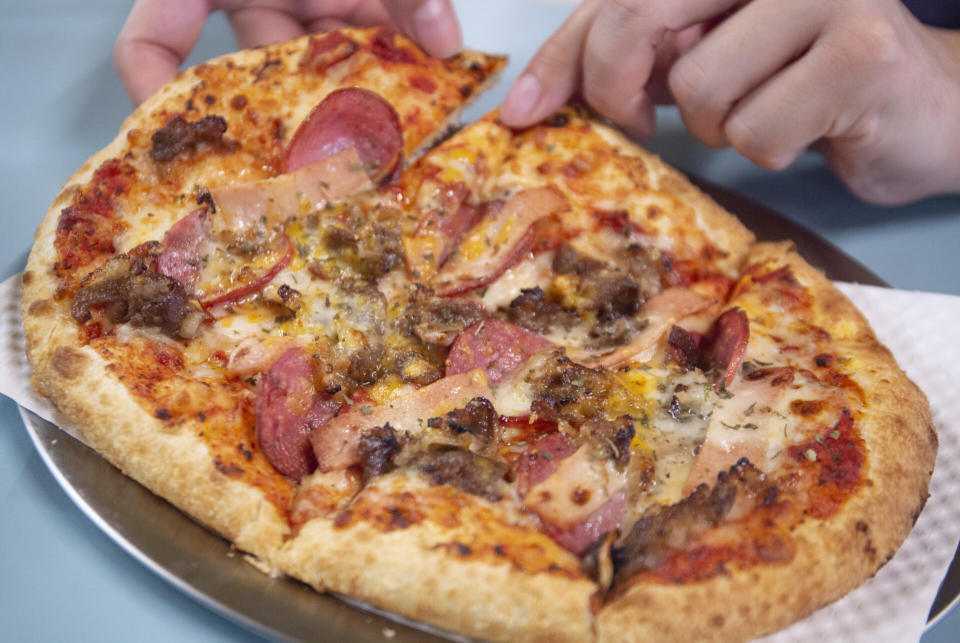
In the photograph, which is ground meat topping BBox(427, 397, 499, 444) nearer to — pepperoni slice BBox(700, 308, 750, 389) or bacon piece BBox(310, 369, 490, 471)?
bacon piece BBox(310, 369, 490, 471)

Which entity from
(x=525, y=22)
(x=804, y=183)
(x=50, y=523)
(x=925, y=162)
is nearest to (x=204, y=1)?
(x=525, y=22)

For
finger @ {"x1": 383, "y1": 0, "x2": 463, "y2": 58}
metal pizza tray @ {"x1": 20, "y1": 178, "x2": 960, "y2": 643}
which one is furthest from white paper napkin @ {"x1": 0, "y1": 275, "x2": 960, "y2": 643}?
finger @ {"x1": 383, "y1": 0, "x2": 463, "y2": 58}

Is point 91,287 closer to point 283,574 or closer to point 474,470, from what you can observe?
point 283,574

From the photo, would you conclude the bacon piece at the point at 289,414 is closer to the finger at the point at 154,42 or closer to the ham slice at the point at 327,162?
the ham slice at the point at 327,162

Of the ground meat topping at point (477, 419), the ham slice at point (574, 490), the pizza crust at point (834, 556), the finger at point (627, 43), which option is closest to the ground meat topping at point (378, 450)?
the ground meat topping at point (477, 419)

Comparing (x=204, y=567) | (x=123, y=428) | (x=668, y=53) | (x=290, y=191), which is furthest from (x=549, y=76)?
(x=204, y=567)

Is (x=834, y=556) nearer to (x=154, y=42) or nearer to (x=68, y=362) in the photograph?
(x=68, y=362)
